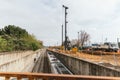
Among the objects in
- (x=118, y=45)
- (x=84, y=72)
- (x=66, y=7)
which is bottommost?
(x=84, y=72)

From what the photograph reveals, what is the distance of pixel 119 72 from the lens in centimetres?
1512

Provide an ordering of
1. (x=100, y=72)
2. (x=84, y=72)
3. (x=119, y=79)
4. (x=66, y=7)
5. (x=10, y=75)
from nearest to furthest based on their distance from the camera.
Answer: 1. (x=119, y=79)
2. (x=10, y=75)
3. (x=100, y=72)
4. (x=84, y=72)
5. (x=66, y=7)

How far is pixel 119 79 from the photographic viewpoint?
5.85 metres

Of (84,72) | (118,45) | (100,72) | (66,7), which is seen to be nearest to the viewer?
(100,72)

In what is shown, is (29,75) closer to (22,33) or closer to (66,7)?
(66,7)

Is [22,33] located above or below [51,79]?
above

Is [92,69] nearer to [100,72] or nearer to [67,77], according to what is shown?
[100,72]

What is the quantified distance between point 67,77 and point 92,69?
1813cm

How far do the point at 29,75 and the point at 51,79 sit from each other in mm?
557

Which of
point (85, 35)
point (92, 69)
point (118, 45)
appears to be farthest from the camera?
point (85, 35)

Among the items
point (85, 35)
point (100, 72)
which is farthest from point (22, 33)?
point (100, 72)

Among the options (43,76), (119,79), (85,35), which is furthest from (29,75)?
(85,35)

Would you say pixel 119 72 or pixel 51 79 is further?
pixel 119 72

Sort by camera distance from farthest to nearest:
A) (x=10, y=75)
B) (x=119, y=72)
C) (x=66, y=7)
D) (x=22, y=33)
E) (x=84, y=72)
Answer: (x=22, y=33) → (x=66, y=7) → (x=84, y=72) → (x=119, y=72) → (x=10, y=75)
